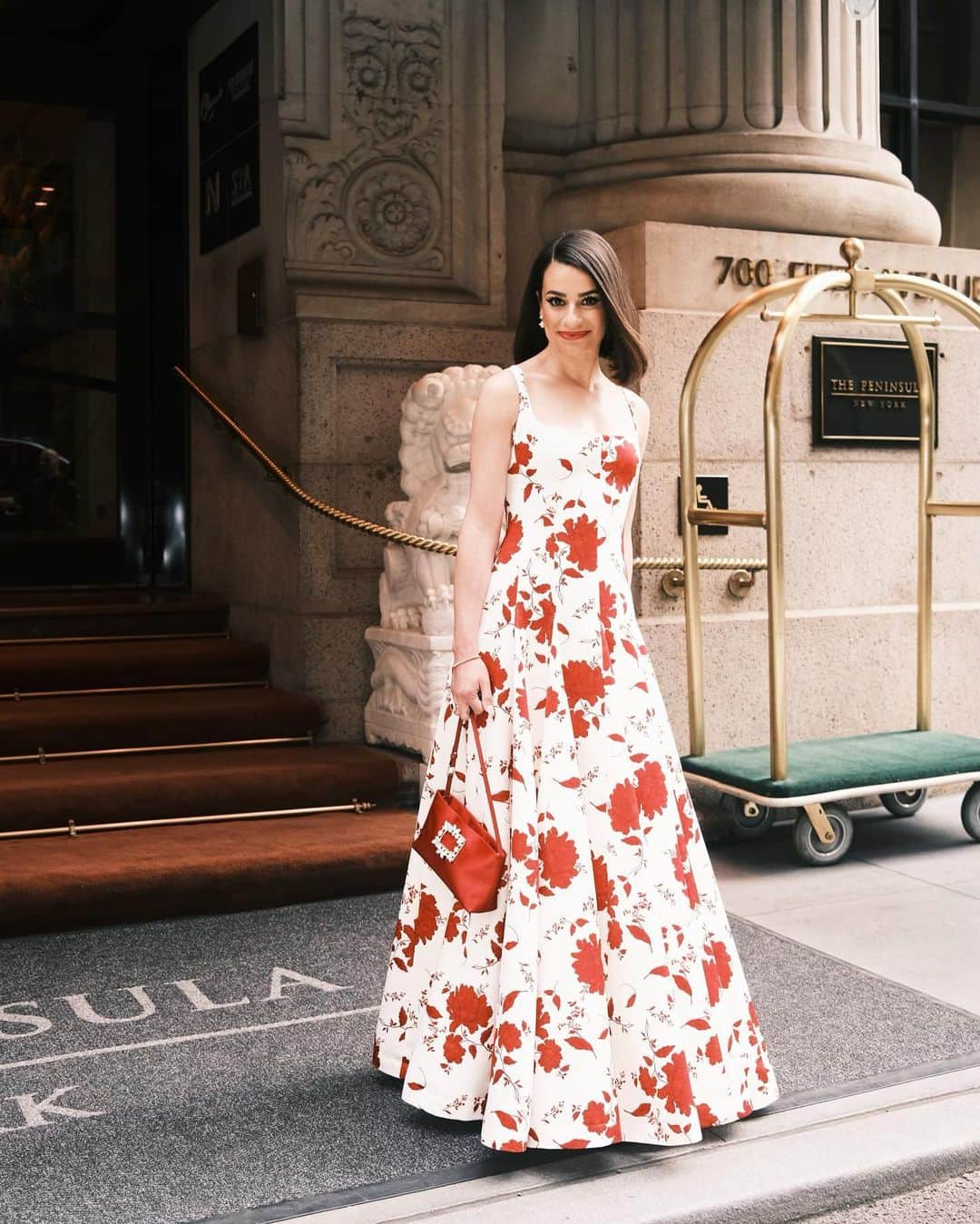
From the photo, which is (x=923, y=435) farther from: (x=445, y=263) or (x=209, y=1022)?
(x=209, y=1022)

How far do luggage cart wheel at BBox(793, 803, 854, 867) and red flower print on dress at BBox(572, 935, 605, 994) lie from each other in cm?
290

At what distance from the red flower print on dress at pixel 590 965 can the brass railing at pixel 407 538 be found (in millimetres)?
2904

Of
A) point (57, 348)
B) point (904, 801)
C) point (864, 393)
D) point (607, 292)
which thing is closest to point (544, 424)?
point (607, 292)

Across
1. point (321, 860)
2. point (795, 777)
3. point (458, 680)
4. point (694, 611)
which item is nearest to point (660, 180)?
point (694, 611)

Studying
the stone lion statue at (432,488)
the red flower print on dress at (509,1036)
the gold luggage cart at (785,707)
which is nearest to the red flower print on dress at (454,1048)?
the red flower print on dress at (509,1036)

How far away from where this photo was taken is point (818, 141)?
23.9ft

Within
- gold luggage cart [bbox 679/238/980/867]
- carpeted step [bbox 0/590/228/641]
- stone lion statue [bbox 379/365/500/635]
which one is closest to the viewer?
gold luggage cart [bbox 679/238/980/867]

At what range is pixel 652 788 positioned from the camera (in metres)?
3.36

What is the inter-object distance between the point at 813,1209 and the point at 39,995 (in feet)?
7.80

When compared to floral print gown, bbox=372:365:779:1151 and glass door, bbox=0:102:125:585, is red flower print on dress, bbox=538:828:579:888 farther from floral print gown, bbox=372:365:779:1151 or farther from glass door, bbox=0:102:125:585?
glass door, bbox=0:102:125:585

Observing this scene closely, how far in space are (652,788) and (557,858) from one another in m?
0.28

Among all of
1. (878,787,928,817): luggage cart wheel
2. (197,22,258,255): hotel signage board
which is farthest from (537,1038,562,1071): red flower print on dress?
(197,22,258,255): hotel signage board

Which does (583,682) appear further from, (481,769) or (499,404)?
(499,404)

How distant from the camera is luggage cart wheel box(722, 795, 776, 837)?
6.10 metres
